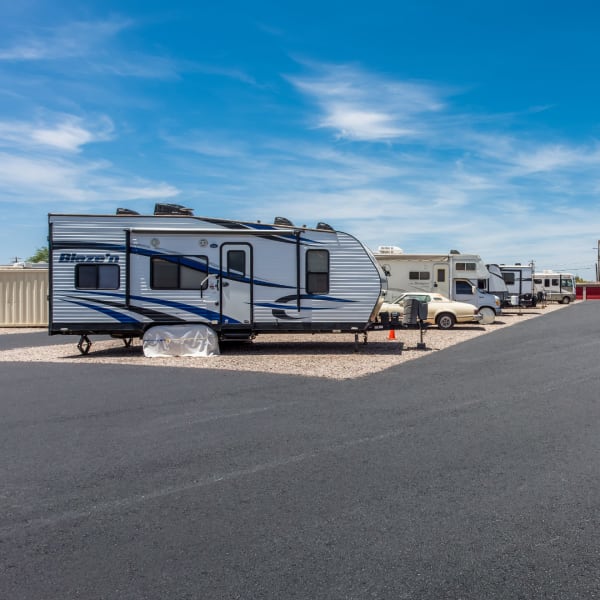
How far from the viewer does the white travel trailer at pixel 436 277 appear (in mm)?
25328

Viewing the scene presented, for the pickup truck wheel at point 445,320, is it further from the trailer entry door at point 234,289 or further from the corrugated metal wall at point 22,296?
the corrugated metal wall at point 22,296

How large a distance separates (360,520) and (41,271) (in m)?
23.7

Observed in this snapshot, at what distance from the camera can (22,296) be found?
81.2 feet

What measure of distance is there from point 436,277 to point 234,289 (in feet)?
44.1

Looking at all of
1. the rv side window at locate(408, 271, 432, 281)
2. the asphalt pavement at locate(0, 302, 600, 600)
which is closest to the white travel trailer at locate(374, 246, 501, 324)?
the rv side window at locate(408, 271, 432, 281)

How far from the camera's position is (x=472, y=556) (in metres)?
3.48

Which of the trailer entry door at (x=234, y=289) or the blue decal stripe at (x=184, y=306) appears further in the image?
the trailer entry door at (x=234, y=289)

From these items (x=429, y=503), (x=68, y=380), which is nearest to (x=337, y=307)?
(x=68, y=380)

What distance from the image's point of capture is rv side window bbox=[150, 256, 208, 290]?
549 inches

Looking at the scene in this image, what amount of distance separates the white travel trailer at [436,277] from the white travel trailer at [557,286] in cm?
2619

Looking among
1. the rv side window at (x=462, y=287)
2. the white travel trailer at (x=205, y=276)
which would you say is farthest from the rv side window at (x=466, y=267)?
the white travel trailer at (x=205, y=276)

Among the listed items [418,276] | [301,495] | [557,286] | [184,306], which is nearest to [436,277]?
[418,276]

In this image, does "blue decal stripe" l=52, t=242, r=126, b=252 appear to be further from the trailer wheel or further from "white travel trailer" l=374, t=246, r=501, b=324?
"white travel trailer" l=374, t=246, r=501, b=324

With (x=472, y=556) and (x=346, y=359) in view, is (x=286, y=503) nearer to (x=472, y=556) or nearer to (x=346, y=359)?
(x=472, y=556)
